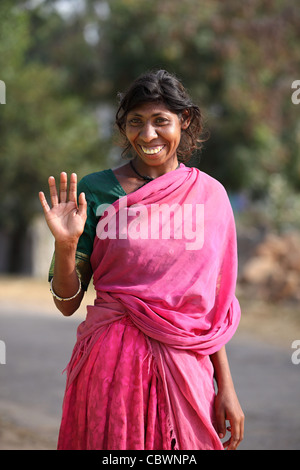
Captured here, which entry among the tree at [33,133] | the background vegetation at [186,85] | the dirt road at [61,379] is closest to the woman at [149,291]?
the dirt road at [61,379]

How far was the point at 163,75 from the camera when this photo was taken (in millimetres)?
2262

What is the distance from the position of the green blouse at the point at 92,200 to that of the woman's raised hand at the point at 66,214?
72 millimetres

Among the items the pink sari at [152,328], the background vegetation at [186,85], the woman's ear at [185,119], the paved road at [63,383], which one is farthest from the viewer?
the background vegetation at [186,85]

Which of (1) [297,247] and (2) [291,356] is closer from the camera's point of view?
(2) [291,356]

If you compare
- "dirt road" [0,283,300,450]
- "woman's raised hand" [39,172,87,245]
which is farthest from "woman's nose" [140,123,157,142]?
"dirt road" [0,283,300,450]

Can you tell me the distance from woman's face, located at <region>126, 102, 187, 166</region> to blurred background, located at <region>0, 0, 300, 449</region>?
7.15m

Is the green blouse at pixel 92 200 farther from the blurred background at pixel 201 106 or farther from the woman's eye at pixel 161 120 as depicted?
the blurred background at pixel 201 106

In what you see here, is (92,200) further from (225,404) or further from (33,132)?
(33,132)

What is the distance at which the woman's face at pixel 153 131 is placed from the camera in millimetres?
2213

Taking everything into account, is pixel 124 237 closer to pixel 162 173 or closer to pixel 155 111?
pixel 162 173

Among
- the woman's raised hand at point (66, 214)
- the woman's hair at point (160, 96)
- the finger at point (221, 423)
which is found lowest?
the finger at point (221, 423)

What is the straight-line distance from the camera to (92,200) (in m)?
2.22
